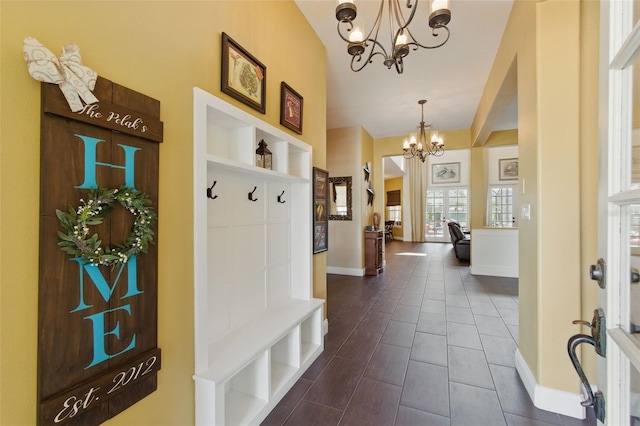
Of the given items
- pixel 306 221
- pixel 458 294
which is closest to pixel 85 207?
pixel 306 221

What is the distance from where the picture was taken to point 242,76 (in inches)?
67.9

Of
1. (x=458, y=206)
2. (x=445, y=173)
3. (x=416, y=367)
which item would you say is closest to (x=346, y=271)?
(x=416, y=367)

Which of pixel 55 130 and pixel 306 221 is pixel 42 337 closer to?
pixel 55 130

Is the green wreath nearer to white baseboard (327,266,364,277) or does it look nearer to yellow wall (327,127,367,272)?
yellow wall (327,127,367,272)

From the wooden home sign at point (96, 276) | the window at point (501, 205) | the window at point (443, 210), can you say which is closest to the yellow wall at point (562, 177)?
the wooden home sign at point (96, 276)

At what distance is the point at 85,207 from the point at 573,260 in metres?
2.49

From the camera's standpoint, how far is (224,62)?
5.12 ft

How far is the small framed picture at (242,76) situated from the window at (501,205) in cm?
959

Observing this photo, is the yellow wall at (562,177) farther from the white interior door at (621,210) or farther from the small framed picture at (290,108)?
the small framed picture at (290,108)

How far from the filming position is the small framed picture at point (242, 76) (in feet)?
5.16

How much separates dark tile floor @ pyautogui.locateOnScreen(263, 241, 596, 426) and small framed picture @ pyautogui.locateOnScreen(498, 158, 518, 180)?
21.7 ft

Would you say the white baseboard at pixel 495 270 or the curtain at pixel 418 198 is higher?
the curtain at pixel 418 198

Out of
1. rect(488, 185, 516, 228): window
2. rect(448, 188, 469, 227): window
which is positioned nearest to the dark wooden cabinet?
rect(488, 185, 516, 228): window

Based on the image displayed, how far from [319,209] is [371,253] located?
3.04 m
